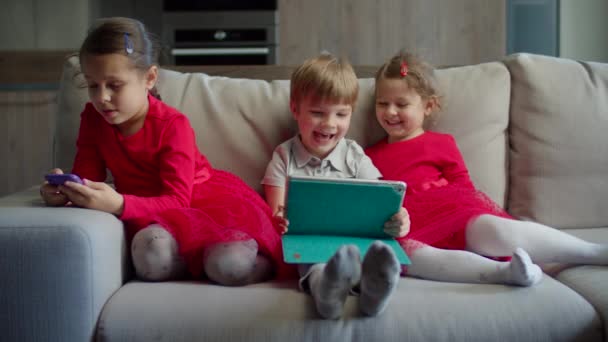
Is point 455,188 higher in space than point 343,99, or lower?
lower

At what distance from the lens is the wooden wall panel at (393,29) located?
3.52 m

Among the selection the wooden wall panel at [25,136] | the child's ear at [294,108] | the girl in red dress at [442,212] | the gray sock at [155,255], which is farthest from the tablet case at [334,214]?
the wooden wall panel at [25,136]

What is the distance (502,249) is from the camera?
1.40 metres

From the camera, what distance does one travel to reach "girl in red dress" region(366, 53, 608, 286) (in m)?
1.32

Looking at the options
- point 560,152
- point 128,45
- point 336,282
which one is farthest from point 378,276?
point 560,152

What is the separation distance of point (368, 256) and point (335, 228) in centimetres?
28

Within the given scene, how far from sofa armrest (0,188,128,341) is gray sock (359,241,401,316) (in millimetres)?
488

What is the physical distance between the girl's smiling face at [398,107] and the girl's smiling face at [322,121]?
12 cm

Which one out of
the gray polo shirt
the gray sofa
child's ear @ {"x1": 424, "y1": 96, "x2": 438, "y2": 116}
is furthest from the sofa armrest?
child's ear @ {"x1": 424, "y1": 96, "x2": 438, "y2": 116}

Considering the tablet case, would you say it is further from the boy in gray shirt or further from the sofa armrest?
the sofa armrest

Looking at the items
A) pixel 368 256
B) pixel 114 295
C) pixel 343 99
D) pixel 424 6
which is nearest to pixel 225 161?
pixel 343 99

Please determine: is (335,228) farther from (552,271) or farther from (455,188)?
(552,271)

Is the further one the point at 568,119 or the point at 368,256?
the point at 568,119

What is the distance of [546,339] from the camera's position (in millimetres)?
1141
